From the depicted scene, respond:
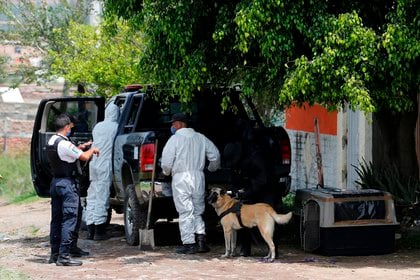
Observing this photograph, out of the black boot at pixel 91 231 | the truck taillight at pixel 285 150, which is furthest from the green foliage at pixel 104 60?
the truck taillight at pixel 285 150

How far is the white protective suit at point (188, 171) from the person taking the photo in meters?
12.6

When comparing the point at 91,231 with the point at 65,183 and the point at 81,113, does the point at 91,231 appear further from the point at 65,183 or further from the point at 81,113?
the point at 65,183

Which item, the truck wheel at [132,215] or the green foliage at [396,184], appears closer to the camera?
the green foliage at [396,184]

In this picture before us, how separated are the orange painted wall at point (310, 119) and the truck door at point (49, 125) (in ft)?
16.1

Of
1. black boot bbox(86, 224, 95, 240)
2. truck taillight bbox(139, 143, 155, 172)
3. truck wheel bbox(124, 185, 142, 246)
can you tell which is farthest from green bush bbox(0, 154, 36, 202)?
truck taillight bbox(139, 143, 155, 172)

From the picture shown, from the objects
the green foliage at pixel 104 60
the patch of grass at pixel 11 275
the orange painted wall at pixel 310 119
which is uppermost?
the green foliage at pixel 104 60

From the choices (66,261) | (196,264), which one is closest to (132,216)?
(66,261)

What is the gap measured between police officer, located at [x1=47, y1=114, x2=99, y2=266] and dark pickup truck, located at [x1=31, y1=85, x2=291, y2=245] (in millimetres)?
1195

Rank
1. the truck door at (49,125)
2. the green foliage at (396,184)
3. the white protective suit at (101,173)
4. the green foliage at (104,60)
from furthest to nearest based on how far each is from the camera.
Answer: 1. the green foliage at (104,60)
2. the truck door at (49,125)
3. the white protective suit at (101,173)
4. the green foliage at (396,184)

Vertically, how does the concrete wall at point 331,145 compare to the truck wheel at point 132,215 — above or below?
above

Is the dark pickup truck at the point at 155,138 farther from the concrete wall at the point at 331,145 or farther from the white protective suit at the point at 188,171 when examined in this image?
the concrete wall at the point at 331,145

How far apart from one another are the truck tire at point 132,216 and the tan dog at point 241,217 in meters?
1.21

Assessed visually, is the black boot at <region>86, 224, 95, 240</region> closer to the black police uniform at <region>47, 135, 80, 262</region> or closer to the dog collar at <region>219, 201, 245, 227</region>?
the black police uniform at <region>47, 135, 80, 262</region>

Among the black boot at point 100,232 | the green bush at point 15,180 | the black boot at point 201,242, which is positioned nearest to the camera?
the black boot at point 201,242
